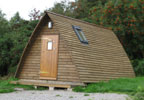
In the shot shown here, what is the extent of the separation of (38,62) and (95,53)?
A: 119 inches

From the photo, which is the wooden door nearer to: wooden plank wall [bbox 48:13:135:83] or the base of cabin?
the base of cabin

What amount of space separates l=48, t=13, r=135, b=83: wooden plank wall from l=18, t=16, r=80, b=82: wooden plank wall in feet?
1.23

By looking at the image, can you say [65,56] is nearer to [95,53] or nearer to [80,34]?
[80,34]

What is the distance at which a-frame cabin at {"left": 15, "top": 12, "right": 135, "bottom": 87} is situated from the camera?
36.1 ft

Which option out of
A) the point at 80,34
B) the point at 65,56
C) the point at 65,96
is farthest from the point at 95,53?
the point at 65,96

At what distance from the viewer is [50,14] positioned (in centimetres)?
1167

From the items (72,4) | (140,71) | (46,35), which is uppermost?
(72,4)

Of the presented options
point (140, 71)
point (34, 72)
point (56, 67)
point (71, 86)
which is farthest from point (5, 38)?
point (140, 71)

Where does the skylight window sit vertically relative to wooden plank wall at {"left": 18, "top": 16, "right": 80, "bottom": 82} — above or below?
above

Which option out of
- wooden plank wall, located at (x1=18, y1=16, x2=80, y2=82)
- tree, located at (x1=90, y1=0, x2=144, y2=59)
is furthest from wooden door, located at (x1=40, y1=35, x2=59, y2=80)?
tree, located at (x1=90, y1=0, x2=144, y2=59)

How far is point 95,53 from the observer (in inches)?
485

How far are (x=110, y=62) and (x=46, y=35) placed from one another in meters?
3.90

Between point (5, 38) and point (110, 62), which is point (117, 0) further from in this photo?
point (5, 38)

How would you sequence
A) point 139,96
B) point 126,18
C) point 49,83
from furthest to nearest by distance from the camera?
point 126,18 → point 49,83 → point 139,96
